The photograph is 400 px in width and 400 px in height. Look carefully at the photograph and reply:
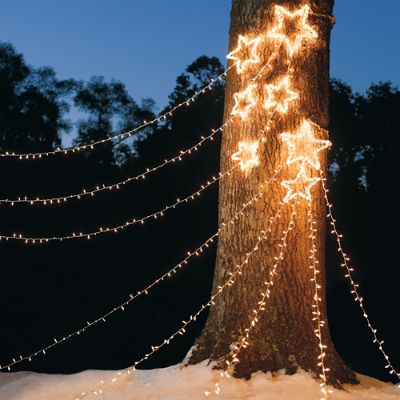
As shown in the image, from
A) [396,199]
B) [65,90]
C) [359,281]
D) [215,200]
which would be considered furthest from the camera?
[65,90]

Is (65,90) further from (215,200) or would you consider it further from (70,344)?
(70,344)

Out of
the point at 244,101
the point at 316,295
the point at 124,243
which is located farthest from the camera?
the point at 124,243

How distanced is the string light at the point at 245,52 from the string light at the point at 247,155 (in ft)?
1.70

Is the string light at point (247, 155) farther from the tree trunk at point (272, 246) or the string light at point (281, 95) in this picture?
the string light at point (281, 95)

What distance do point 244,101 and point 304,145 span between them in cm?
52

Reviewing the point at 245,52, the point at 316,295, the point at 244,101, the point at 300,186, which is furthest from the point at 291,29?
the point at 316,295

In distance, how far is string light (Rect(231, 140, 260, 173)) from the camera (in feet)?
11.9

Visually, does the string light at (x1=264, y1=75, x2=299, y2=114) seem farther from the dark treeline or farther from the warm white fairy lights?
the dark treeline

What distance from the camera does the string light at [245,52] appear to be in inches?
145

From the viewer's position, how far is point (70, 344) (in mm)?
9219

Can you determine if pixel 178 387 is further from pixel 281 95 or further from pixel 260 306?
pixel 281 95

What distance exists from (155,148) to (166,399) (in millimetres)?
11087

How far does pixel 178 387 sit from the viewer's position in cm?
347

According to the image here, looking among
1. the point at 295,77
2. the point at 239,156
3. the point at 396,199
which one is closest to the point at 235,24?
the point at 295,77
